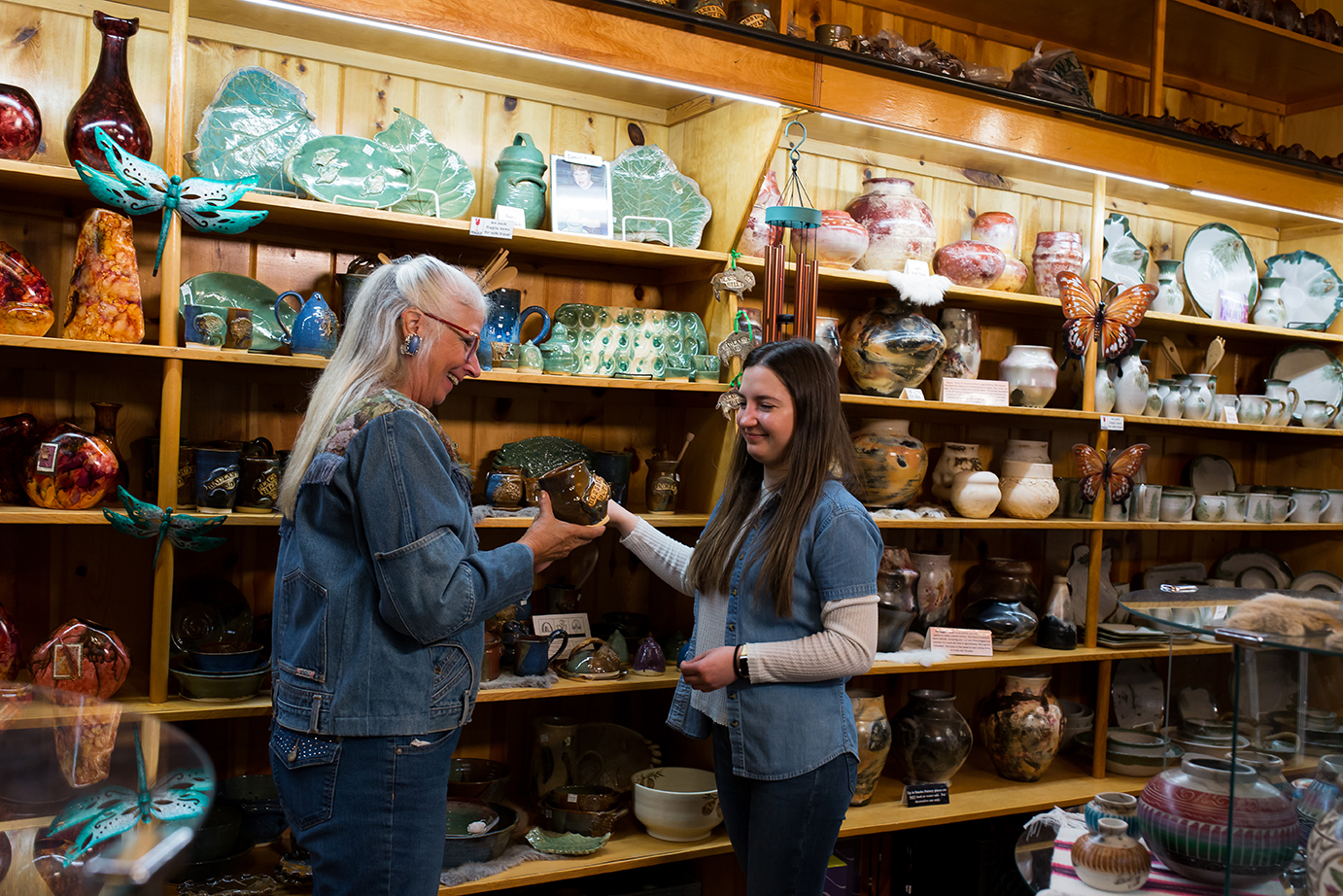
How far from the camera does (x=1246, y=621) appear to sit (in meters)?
1.16

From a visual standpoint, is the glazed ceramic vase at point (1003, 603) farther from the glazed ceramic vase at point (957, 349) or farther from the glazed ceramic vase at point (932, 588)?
the glazed ceramic vase at point (957, 349)

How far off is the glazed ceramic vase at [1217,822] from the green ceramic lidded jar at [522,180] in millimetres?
1828

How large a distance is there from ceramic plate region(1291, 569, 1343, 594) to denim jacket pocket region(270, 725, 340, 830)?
3.48m

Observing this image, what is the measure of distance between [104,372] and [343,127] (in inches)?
31.1

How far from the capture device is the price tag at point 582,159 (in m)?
2.54

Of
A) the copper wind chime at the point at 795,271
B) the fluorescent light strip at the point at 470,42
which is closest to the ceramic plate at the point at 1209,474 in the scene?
the copper wind chime at the point at 795,271

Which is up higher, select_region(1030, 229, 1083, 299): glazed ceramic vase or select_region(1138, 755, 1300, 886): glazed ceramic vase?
select_region(1030, 229, 1083, 299): glazed ceramic vase

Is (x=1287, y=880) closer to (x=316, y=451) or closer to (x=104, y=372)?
(x=316, y=451)

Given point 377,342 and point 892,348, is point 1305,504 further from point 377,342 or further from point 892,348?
point 377,342

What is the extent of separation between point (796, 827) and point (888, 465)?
1354 mm

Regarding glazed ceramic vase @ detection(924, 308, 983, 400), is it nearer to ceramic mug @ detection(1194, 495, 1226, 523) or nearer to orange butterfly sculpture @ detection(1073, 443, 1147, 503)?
orange butterfly sculpture @ detection(1073, 443, 1147, 503)

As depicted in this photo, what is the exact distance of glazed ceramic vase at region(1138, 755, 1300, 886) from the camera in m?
1.15

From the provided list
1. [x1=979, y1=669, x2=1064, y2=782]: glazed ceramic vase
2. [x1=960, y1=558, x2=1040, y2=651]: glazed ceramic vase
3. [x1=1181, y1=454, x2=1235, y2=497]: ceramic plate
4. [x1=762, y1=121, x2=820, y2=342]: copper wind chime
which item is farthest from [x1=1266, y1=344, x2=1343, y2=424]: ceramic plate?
[x1=762, y1=121, x2=820, y2=342]: copper wind chime

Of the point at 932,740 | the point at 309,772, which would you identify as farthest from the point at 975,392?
the point at 309,772
